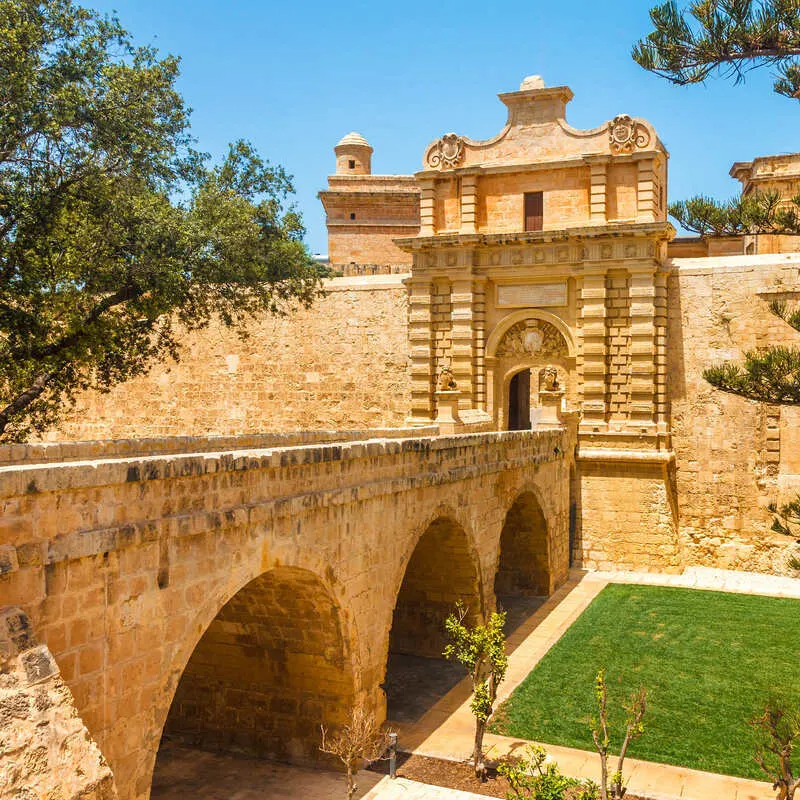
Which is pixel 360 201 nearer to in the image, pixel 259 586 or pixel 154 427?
pixel 154 427

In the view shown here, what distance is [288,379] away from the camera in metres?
22.5

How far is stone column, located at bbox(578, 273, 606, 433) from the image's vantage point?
1867 centimetres

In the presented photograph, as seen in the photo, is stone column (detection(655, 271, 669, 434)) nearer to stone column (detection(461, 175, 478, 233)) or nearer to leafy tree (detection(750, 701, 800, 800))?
stone column (detection(461, 175, 478, 233))

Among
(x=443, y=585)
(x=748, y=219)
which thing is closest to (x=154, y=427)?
(x=443, y=585)

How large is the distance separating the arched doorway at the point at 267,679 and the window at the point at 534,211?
1296 cm

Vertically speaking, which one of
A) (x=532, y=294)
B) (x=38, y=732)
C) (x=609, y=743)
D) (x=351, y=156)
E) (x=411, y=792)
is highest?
(x=351, y=156)

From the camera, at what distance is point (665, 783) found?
29.9 ft

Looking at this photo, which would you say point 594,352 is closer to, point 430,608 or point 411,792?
point 430,608

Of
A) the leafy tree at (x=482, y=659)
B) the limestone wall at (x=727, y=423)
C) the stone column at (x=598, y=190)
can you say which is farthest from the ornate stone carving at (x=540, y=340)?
the leafy tree at (x=482, y=659)

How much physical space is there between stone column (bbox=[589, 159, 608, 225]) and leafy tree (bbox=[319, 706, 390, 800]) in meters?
12.4

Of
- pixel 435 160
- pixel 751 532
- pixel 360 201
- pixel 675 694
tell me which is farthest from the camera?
pixel 360 201

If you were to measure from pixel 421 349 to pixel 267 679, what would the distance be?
12.0 m

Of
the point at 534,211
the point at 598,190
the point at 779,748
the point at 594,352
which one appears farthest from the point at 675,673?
the point at 534,211

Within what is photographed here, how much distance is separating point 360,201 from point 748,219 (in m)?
20.2
